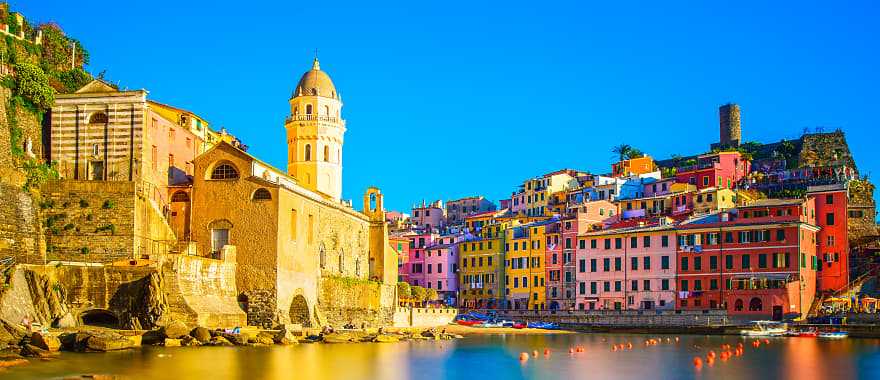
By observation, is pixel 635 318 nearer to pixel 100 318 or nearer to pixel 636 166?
pixel 636 166

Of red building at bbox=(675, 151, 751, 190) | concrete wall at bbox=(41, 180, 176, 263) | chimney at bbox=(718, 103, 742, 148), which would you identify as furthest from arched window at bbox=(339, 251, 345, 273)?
chimney at bbox=(718, 103, 742, 148)

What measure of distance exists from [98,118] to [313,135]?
26.6m

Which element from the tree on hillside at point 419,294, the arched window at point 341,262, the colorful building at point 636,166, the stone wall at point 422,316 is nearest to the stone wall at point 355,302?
the arched window at point 341,262

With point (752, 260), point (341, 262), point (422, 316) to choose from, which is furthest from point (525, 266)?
point (341, 262)

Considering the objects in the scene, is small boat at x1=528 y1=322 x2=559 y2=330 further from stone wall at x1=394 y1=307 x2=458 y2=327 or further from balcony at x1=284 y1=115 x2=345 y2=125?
balcony at x1=284 y1=115 x2=345 y2=125

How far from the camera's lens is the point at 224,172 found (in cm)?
5809

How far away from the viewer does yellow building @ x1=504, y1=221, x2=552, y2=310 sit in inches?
3659

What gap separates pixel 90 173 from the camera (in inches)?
2247

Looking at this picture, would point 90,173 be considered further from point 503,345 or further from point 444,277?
point 444,277

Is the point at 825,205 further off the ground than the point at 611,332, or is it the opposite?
→ the point at 825,205

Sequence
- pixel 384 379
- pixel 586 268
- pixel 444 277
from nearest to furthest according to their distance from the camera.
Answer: pixel 384 379, pixel 586 268, pixel 444 277

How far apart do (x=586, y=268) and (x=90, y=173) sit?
42.9 meters

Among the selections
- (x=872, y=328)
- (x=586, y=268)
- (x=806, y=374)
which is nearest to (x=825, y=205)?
(x=872, y=328)

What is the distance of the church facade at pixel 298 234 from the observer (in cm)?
5697
